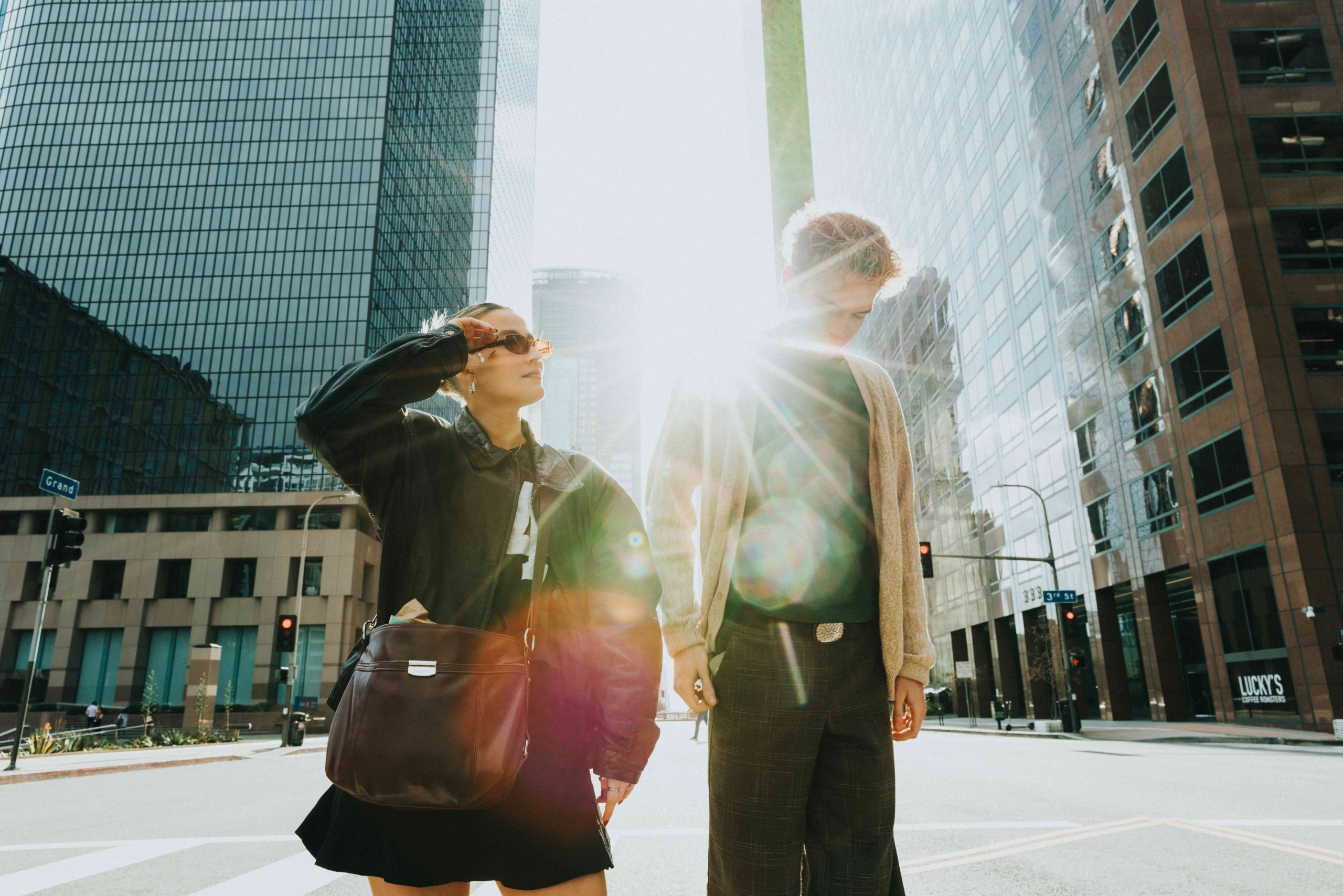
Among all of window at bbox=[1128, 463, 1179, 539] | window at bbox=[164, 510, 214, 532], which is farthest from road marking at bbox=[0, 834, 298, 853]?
window at bbox=[164, 510, 214, 532]

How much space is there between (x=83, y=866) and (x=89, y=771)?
12.1 meters

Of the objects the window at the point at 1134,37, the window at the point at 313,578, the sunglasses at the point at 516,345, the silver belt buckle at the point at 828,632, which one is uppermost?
the window at the point at 1134,37

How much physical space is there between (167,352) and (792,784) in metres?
70.4

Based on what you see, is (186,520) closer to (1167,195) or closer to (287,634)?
(287,634)

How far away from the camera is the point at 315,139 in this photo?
222 ft

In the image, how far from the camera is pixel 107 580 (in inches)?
2243

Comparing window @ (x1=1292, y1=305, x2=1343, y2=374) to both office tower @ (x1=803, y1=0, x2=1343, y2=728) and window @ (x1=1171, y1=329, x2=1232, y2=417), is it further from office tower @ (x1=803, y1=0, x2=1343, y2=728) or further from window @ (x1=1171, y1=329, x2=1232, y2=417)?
window @ (x1=1171, y1=329, x2=1232, y2=417)

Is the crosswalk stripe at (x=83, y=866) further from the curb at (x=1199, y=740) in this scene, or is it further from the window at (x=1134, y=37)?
the window at (x=1134, y=37)

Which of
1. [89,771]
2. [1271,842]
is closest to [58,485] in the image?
[89,771]

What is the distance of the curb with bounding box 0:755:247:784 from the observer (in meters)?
14.1

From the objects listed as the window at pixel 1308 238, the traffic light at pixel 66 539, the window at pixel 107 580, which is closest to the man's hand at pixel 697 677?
the traffic light at pixel 66 539

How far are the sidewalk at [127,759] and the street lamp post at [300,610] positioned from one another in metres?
1.40

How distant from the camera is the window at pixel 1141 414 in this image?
30.8m

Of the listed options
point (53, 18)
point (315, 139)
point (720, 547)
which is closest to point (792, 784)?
point (720, 547)
